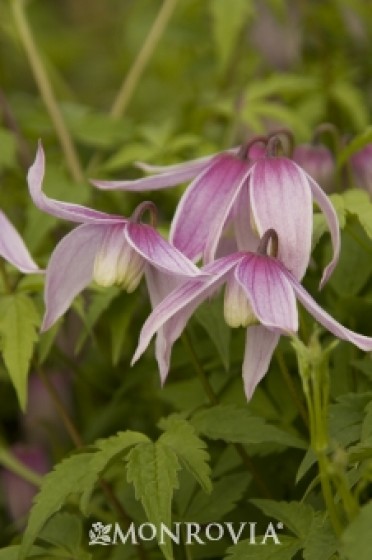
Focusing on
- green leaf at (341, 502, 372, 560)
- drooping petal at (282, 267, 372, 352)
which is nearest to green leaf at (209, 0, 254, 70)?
drooping petal at (282, 267, 372, 352)

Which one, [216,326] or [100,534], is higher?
[216,326]

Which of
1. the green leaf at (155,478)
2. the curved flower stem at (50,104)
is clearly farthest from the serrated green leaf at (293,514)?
the curved flower stem at (50,104)

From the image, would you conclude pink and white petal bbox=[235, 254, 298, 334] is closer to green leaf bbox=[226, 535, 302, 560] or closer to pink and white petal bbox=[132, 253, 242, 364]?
pink and white petal bbox=[132, 253, 242, 364]

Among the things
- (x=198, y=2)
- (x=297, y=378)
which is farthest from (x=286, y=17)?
(x=297, y=378)

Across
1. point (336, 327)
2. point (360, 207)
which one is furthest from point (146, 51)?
point (336, 327)

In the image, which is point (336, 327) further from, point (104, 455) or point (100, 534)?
point (100, 534)

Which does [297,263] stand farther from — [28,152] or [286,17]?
[286,17]

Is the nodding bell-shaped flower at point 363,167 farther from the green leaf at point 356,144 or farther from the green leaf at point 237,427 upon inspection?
the green leaf at point 237,427
